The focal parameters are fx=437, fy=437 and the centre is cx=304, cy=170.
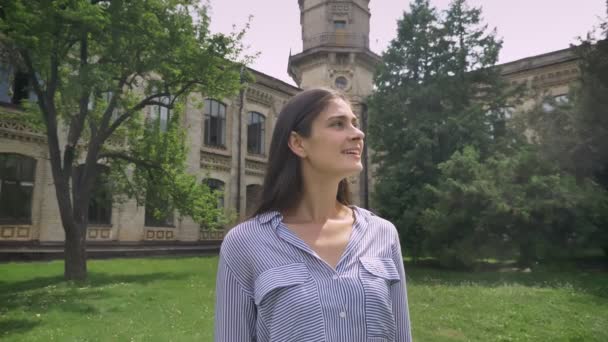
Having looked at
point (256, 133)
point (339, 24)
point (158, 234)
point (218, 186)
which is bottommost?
point (158, 234)

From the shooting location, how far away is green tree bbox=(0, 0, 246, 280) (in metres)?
11.2

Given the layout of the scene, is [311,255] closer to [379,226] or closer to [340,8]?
[379,226]

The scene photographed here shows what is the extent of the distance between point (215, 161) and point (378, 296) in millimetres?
24315

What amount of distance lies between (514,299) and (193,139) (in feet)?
61.3

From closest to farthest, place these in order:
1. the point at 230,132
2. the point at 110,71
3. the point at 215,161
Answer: the point at 110,71
the point at 215,161
the point at 230,132

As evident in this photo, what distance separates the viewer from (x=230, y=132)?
26578 millimetres

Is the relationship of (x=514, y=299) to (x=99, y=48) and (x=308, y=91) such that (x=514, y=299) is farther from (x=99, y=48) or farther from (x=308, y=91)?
(x=99, y=48)

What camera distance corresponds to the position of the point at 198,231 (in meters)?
24.1

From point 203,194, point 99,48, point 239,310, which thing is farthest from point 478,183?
point 239,310

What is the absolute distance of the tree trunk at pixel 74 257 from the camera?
12.9 meters

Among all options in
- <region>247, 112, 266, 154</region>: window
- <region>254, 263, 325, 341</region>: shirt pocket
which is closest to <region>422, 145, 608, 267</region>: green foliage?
<region>254, 263, 325, 341</region>: shirt pocket

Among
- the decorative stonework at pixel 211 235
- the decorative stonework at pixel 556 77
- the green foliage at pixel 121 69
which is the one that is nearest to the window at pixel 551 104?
the decorative stonework at pixel 556 77

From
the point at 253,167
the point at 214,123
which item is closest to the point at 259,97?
the point at 214,123

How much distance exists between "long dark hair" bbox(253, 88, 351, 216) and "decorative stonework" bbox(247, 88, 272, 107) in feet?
84.4
